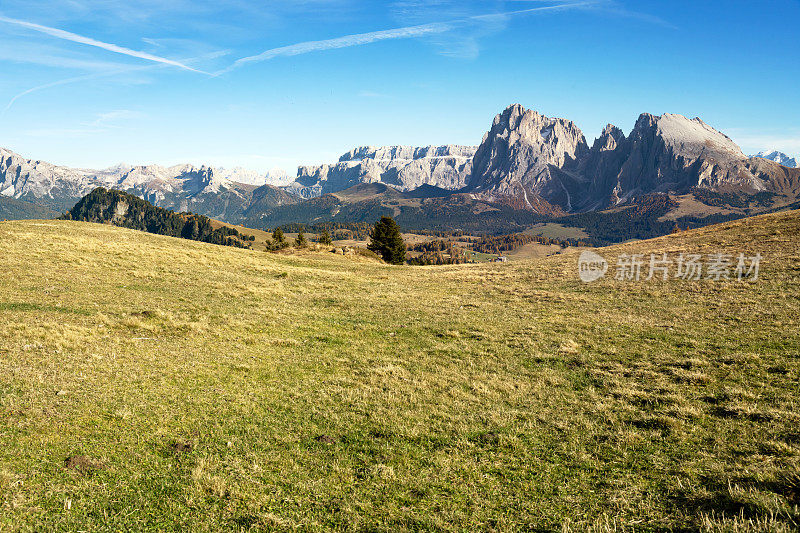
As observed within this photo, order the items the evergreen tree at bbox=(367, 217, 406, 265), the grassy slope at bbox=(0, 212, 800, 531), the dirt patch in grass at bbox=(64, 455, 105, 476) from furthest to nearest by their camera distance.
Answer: the evergreen tree at bbox=(367, 217, 406, 265)
the dirt patch in grass at bbox=(64, 455, 105, 476)
the grassy slope at bbox=(0, 212, 800, 531)

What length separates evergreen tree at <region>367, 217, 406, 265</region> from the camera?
8619cm

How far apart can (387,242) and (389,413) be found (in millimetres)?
76239

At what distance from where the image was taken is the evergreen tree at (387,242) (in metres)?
86.2

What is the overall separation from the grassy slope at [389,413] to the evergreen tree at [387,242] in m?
61.2

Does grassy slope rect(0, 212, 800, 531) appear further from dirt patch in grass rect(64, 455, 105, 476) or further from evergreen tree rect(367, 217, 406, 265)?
evergreen tree rect(367, 217, 406, 265)

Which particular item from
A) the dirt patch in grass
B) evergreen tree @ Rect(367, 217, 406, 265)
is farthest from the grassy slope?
evergreen tree @ Rect(367, 217, 406, 265)

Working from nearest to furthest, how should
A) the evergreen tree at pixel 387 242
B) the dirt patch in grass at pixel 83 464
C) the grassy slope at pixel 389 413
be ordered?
the grassy slope at pixel 389 413 < the dirt patch in grass at pixel 83 464 < the evergreen tree at pixel 387 242

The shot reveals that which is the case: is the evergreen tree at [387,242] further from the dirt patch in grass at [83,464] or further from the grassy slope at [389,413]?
the dirt patch in grass at [83,464]

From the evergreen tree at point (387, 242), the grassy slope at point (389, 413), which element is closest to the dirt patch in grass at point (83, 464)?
the grassy slope at point (389, 413)

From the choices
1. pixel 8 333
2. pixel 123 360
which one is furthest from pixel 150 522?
pixel 8 333

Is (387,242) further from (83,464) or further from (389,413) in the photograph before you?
(83,464)

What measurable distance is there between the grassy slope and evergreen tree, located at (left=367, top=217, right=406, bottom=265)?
61165 millimetres

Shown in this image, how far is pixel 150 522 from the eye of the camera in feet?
22.8

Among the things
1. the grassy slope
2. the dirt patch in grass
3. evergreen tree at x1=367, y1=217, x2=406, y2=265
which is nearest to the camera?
the grassy slope
